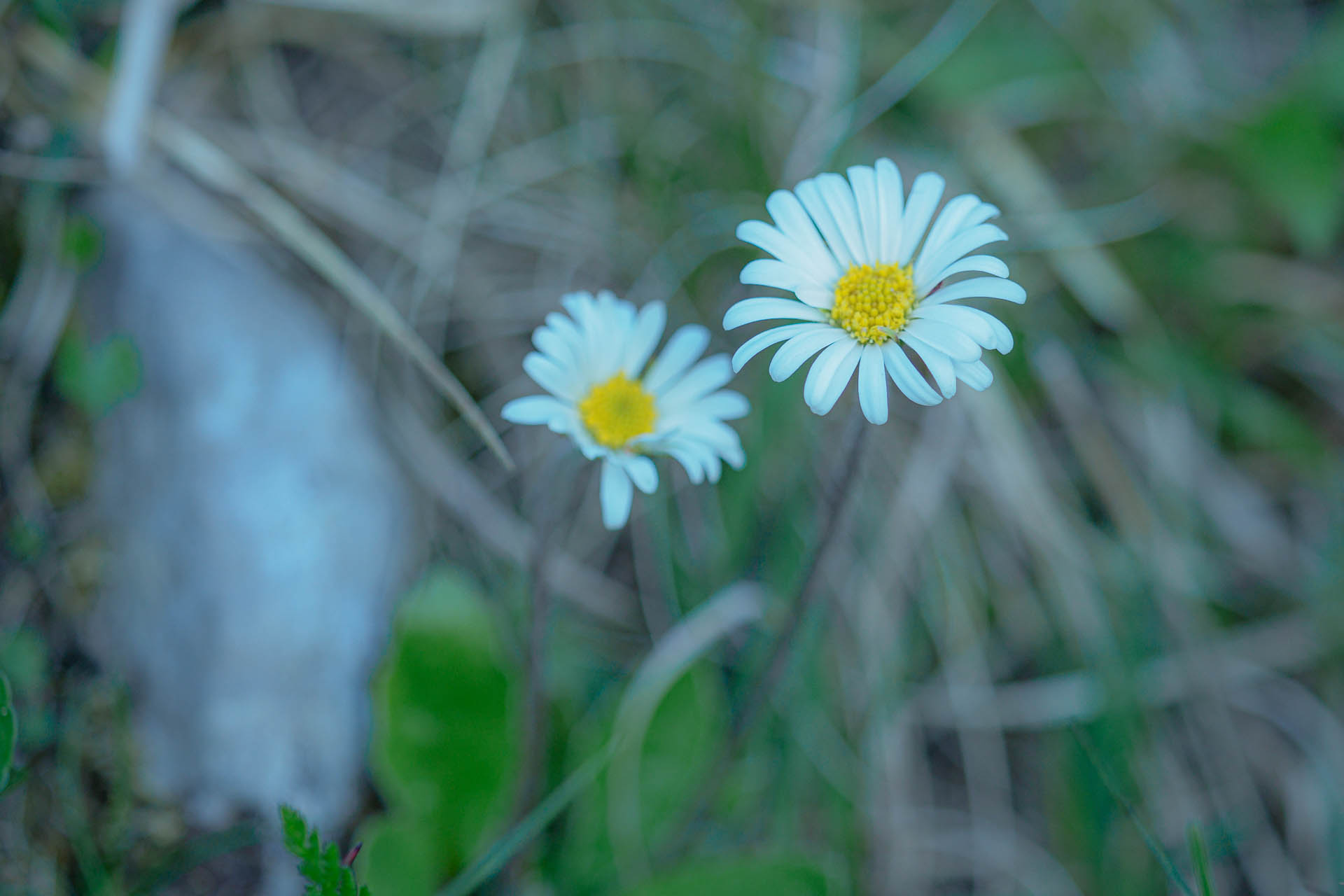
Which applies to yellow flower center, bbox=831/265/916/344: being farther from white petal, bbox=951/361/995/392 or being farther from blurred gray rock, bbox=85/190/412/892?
blurred gray rock, bbox=85/190/412/892

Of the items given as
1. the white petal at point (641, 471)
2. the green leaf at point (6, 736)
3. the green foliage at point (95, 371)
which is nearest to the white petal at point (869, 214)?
the white petal at point (641, 471)

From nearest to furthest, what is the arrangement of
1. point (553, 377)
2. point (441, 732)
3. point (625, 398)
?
point (553, 377) → point (625, 398) → point (441, 732)

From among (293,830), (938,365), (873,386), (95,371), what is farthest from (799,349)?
(95,371)

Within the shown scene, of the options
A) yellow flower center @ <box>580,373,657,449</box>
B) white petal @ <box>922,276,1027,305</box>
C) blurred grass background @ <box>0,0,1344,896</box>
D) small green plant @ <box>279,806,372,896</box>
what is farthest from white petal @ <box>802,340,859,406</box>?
small green plant @ <box>279,806,372,896</box>

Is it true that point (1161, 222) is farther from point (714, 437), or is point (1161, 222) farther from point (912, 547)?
point (714, 437)

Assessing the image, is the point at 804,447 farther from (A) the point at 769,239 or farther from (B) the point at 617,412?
(A) the point at 769,239

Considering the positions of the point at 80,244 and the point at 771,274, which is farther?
the point at 80,244
